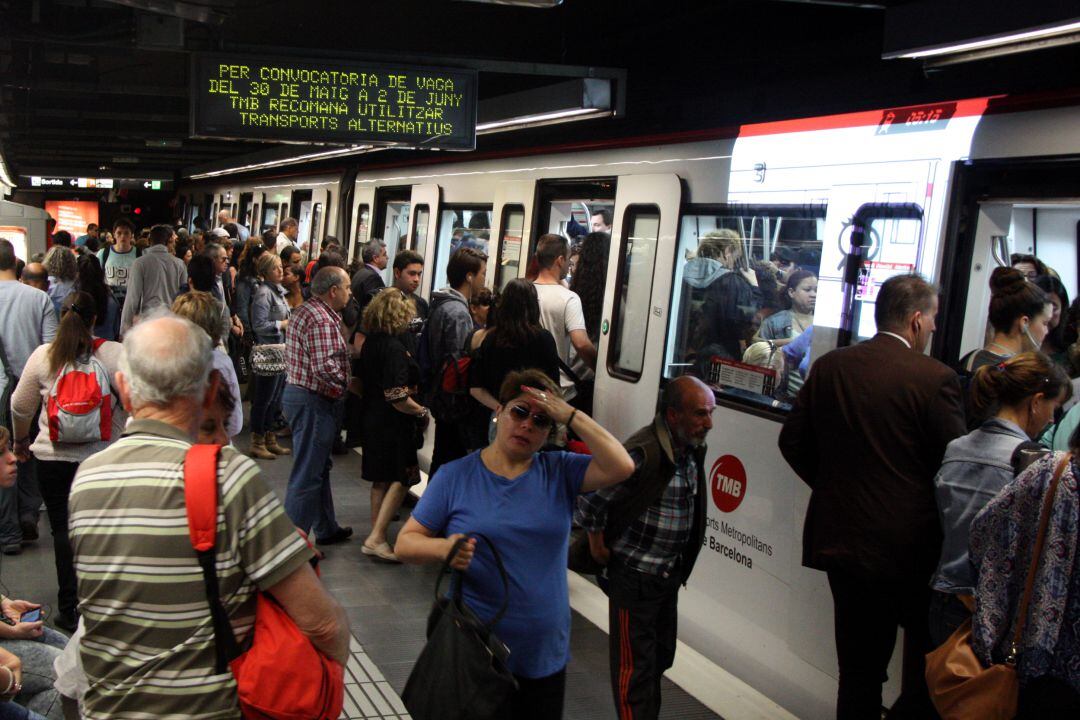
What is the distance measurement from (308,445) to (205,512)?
4.25 metres

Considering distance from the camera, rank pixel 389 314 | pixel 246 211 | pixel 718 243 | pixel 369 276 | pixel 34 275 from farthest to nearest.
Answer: pixel 246 211, pixel 369 276, pixel 34 275, pixel 389 314, pixel 718 243

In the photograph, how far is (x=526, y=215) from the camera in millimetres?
7539

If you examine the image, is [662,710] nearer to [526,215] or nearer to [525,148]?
[526,215]

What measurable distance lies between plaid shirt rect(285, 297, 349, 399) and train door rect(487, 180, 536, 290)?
1822 millimetres

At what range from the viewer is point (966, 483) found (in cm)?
333

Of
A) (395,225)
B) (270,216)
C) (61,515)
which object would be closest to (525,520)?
(61,515)

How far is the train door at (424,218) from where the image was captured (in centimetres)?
961

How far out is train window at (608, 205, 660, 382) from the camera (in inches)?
237

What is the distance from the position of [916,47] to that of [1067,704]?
2299 millimetres

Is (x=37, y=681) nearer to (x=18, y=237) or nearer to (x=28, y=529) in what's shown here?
(x=28, y=529)

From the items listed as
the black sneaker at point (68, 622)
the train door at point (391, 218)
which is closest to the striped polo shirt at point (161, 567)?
the black sneaker at point (68, 622)

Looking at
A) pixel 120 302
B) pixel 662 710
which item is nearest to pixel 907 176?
pixel 662 710

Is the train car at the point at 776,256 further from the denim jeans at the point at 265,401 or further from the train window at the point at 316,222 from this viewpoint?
the train window at the point at 316,222

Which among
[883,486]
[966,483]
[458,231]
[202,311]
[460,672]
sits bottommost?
[460,672]
